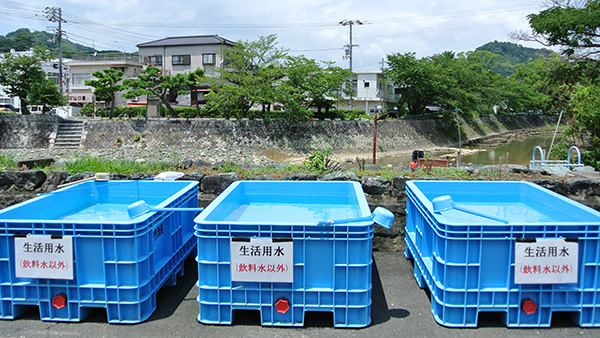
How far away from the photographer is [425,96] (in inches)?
1521

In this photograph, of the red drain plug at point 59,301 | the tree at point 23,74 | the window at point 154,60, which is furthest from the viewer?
the window at point 154,60

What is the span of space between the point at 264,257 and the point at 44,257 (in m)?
1.86

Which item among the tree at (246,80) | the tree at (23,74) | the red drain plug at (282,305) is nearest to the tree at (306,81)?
the tree at (246,80)

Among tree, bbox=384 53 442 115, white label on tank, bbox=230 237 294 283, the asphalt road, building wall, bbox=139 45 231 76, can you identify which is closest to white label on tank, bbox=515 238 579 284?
the asphalt road

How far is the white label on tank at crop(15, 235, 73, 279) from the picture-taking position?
11.6ft

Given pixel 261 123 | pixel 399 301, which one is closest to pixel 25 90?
pixel 261 123

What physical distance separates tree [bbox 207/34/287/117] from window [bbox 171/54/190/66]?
1460cm

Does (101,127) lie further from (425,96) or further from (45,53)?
(425,96)

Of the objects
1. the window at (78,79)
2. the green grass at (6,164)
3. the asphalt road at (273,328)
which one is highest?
the window at (78,79)

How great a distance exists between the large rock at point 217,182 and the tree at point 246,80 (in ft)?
70.8

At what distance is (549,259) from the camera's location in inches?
133

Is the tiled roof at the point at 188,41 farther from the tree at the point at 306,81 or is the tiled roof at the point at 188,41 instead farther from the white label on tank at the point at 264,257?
the white label on tank at the point at 264,257

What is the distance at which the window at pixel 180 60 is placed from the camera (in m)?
42.1

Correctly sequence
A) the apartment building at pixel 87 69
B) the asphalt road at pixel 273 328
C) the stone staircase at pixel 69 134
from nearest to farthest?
the asphalt road at pixel 273 328 → the stone staircase at pixel 69 134 → the apartment building at pixel 87 69
